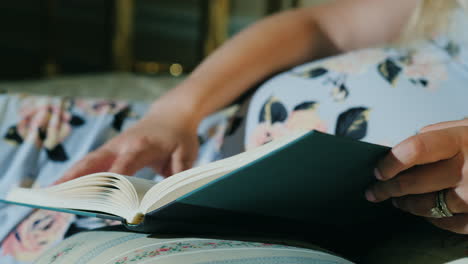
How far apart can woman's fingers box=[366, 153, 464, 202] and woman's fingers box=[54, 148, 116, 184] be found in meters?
0.32

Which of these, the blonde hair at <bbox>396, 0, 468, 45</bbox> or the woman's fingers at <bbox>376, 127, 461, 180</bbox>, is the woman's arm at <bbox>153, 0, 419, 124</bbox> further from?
the woman's fingers at <bbox>376, 127, 461, 180</bbox>

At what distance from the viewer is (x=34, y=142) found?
30.6 inches

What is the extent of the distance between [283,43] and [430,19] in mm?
224

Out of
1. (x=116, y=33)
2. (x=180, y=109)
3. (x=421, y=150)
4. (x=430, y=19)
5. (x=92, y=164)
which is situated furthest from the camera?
(x=116, y=33)

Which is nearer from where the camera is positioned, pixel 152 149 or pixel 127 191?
pixel 127 191

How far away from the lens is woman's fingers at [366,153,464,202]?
1.32 feet

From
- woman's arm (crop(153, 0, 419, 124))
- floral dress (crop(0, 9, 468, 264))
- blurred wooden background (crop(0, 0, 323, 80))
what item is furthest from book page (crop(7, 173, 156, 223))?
blurred wooden background (crop(0, 0, 323, 80))

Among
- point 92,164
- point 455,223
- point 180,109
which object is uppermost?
point 180,109

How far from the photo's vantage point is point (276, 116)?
2.18 feet

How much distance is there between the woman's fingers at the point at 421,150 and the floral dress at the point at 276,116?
0.33 ft

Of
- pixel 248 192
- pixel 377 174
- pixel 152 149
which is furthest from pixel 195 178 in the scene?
pixel 152 149

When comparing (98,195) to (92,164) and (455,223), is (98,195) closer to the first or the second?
(92,164)

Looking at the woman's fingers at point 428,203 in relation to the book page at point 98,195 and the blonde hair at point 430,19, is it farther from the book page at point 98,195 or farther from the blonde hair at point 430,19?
the blonde hair at point 430,19

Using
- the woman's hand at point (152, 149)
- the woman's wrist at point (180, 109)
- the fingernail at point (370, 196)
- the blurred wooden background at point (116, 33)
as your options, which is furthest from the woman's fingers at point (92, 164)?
the blurred wooden background at point (116, 33)
